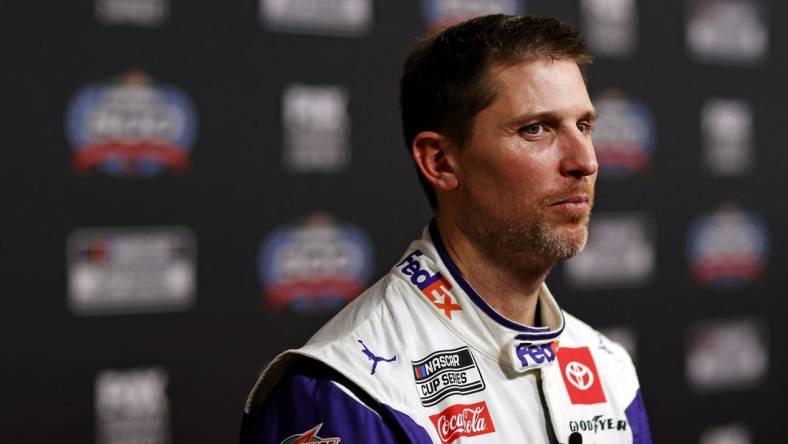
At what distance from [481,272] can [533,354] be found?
0.40 ft

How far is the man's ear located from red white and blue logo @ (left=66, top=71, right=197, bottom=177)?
75 cm

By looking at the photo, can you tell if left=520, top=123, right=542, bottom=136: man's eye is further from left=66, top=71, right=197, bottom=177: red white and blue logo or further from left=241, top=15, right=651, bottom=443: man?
left=66, top=71, right=197, bottom=177: red white and blue logo

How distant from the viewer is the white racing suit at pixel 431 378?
94 centimetres

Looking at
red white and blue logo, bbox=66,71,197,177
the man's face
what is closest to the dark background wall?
red white and blue logo, bbox=66,71,197,177

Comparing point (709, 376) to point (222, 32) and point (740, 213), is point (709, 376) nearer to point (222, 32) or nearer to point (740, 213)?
point (740, 213)

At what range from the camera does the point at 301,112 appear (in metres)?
1.85

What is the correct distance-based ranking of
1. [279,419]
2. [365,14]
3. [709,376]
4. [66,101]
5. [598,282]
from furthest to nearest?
1. [709,376]
2. [598,282]
3. [365,14]
4. [66,101]
5. [279,419]

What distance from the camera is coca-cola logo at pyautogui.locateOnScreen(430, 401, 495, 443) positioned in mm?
975

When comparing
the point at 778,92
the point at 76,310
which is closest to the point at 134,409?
the point at 76,310

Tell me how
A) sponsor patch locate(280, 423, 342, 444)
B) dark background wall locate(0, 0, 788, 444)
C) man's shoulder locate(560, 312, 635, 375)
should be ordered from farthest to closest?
dark background wall locate(0, 0, 788, 444)
man's shoulder locate(560, 312, 635, 375)
sponsor patch locate(280, 423, 342, 444)

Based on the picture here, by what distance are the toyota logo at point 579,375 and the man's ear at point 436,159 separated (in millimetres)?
291

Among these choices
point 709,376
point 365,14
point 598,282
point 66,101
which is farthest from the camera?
point 709,376

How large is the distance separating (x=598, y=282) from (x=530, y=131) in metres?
1.32

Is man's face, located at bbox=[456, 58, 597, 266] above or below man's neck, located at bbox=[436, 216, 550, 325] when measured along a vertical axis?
above
